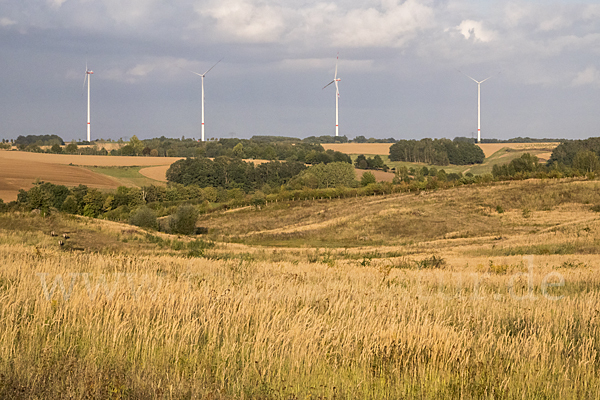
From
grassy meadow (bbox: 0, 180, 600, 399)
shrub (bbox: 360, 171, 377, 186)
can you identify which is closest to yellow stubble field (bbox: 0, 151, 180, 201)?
shrub (bbox: 360, 171, 377, 186)

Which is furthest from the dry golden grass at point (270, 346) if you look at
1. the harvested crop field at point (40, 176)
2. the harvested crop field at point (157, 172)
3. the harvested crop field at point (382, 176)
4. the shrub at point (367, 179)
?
the harvested crop field at point (382, 176)

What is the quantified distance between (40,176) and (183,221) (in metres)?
62.3

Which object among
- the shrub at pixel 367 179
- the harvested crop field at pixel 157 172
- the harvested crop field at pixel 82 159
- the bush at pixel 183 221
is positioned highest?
the harvested crop field at pixel 82 159

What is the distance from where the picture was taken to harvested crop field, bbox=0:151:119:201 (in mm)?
109875

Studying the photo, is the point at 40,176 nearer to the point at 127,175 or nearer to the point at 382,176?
the point at 127,175

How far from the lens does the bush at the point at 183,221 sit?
73375 mm

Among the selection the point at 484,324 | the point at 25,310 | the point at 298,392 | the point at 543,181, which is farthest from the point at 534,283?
the point at 543,181

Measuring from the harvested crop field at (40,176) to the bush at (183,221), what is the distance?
4686 centimetres

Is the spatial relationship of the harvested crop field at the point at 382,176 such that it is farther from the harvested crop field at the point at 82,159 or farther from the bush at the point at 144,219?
the bush at the point at 144,219

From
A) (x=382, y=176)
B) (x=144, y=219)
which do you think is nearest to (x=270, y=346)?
(x=144, y=219)

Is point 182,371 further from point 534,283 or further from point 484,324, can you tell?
point 534,283

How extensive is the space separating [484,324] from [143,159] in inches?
6716

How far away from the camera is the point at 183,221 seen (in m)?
73.9

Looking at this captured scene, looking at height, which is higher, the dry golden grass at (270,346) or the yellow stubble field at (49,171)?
the yellow stubble field at (49,171)
